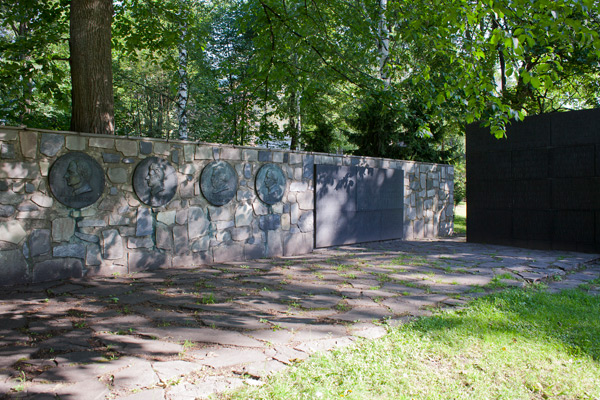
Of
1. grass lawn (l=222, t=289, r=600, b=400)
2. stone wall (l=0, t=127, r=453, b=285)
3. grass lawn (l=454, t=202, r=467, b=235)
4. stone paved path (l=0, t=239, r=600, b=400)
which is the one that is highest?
stone wall (l=0, t=127, r=453, b=285)

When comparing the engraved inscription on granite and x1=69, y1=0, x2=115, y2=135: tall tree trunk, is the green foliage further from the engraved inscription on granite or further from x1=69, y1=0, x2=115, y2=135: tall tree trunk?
the engraved inscription on granite

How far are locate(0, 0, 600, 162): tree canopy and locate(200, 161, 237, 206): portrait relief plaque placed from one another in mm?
2094

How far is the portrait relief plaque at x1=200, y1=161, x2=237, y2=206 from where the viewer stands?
6.32 m

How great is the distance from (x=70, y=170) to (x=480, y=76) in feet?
16.6

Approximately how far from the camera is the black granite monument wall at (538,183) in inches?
306

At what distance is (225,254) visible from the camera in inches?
261

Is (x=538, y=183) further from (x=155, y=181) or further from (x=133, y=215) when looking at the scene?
(x=133, y=215)

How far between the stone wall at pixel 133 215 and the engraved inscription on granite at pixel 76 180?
7cm

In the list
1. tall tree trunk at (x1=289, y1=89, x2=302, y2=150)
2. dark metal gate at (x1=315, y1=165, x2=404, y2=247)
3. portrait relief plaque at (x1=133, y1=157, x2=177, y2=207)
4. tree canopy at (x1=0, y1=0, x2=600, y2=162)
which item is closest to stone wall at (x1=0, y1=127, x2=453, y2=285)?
portrait relief plaque at (x1=133, y1=157, x2=177, y2=207)

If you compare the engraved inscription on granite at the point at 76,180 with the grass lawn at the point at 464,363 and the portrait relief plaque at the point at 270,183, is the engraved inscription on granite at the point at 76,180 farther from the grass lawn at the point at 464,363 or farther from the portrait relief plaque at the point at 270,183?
the grass lawn at the point at 464,363

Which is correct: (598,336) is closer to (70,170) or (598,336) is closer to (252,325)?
(252,325)

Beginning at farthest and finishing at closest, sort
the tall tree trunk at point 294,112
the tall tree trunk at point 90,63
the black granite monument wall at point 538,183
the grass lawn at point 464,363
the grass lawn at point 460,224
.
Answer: the tall tree trunk at point 294,112, the grass lawn at point 460,224, the black granite monument wall at point 538,183, the tall tree trunk at point 90,63, the grass lawn at point 464,363

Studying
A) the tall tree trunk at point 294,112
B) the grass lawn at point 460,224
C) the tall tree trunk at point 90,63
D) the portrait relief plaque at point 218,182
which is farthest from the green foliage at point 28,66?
the grass lawn at point 460,224

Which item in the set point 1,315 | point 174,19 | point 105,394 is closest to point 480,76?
point 105,394
